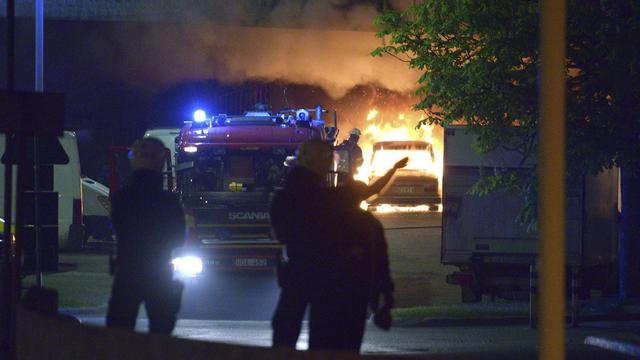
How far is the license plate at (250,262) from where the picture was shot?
18359 mm

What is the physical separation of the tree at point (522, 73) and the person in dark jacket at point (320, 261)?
28.7 ft

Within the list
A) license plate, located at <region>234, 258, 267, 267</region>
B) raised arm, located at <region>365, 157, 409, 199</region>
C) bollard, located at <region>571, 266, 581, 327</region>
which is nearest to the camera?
raised arm, located at <region>365, 157, 409, 199</region>

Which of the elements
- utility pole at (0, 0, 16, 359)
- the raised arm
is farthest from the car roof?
the raised arm

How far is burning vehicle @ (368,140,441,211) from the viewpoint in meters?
33.1

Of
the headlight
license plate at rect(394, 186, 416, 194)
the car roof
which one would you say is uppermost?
the car roof

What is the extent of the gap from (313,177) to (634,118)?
31.8 feet

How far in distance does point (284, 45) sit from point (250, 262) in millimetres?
9840

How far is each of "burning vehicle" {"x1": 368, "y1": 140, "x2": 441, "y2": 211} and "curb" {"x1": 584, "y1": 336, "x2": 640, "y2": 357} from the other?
18923mm

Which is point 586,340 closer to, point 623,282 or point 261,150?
point 623,282

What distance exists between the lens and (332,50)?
1065 inches

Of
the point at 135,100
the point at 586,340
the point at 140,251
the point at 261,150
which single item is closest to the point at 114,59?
the point at 135,100

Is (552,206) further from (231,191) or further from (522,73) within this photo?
(231,191)

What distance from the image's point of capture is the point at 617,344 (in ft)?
42.4

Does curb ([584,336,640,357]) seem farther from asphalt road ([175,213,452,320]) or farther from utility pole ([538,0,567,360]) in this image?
utility pole ([538,0,567,360])
